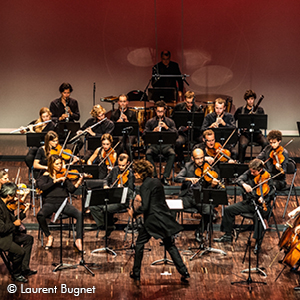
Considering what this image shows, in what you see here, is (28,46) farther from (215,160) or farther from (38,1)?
(215,160)

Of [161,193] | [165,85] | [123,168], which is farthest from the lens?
[165,85]

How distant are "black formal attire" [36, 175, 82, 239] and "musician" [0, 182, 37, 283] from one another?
21.0 inches

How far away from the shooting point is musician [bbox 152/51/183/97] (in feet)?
30.7

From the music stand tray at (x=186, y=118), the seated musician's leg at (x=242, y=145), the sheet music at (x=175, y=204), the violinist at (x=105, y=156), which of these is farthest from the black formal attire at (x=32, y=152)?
the seated musician's leg at (x=242, y=145)

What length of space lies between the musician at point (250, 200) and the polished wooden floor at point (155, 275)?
216 mm

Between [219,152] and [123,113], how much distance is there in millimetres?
1864

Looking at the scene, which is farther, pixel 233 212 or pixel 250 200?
pixel 233 212

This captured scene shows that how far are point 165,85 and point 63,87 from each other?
184 centimetres

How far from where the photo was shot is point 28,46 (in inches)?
411

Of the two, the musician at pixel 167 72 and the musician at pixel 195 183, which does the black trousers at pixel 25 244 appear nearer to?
the musician at pixel 195 183

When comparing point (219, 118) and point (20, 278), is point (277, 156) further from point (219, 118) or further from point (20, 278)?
point (20, 278)

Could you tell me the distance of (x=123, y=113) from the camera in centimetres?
827

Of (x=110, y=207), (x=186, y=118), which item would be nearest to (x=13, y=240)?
(x=110, y=207)

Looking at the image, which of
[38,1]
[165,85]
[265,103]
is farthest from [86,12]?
[265,103]
